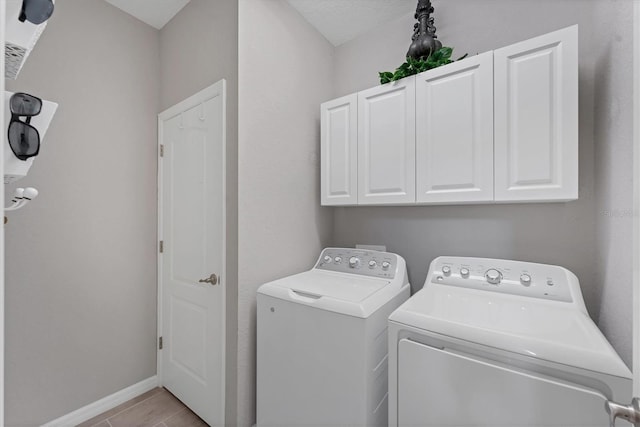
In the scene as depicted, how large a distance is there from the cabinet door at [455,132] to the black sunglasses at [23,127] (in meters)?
1.61

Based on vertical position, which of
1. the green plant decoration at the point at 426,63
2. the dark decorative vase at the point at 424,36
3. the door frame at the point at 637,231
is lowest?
the door frame at the point at 637,231

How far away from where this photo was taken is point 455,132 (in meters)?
1.41

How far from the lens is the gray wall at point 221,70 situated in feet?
5.15

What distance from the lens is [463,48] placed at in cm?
170

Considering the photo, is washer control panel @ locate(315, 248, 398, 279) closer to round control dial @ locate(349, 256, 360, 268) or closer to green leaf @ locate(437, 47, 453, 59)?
round control dial @ locate(349, 256, 360, 268)

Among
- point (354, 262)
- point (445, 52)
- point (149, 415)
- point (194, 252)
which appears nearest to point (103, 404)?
point (149, 415)

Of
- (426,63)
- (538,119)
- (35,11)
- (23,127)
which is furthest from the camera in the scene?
(426,63)

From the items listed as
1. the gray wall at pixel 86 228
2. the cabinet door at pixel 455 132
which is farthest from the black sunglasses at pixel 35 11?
the cabinet door at pixel 455 132

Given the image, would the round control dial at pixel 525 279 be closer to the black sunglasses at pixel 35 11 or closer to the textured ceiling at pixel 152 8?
the black sunglasses at pixel 35 11

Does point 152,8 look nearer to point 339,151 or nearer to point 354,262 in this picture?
point 339,151

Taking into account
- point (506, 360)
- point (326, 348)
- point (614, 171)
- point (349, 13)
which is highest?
point (349, 13)

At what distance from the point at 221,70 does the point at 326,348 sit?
1.65 metres

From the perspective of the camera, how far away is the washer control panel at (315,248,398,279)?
1.65 metres

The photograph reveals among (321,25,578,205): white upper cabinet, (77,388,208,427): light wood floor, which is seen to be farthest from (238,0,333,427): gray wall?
(77,388,208,427): light wood floor
